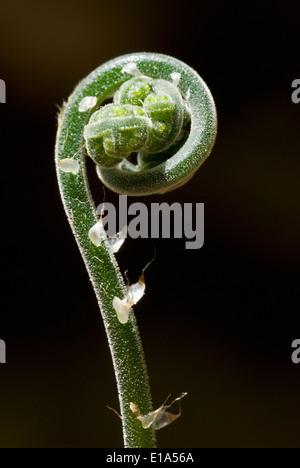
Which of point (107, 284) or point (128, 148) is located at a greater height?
point (128, 148)

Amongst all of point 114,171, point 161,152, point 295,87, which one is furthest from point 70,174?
point 295,87

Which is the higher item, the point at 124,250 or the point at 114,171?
the point at 124,250

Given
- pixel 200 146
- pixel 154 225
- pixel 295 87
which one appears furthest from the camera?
pixel 295 87

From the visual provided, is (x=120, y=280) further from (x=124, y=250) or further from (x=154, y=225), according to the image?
(x=124, y=250)

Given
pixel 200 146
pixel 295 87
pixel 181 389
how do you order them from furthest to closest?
1. pixel 181 389
2. pixel 295 87
3. pixel 200 146
